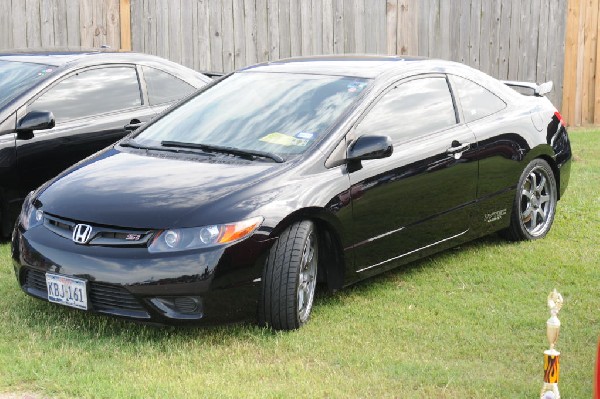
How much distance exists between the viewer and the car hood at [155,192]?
5.78 meters

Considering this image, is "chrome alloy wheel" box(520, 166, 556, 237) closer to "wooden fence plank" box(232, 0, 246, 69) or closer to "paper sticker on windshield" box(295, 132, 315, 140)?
"paper sticker on windshield" box(295, 132, 315, 140)

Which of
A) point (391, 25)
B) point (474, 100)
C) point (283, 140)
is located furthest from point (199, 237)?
point (391, 25)

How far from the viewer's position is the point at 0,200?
26.1 feet

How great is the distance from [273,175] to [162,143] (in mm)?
1037

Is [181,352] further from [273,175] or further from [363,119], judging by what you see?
[363,119]

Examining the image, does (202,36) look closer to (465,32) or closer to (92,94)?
(465,32)

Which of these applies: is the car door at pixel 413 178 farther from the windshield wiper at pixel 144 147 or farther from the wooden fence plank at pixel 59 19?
the wooden fence plank at pixel 59 19

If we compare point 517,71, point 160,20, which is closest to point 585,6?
point 517,71

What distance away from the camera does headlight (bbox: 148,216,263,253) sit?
5.68 m

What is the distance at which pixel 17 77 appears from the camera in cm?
844

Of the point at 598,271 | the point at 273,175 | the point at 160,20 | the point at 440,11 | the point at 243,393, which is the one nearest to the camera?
the point at 243,393

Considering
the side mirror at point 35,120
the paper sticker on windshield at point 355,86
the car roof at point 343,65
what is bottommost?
the side mirror at point 35,120

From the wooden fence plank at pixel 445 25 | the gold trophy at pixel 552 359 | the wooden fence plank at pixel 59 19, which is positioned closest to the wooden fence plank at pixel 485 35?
the wooden fence plank at pixel 445 25

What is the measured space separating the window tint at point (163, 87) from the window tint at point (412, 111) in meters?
2.57
